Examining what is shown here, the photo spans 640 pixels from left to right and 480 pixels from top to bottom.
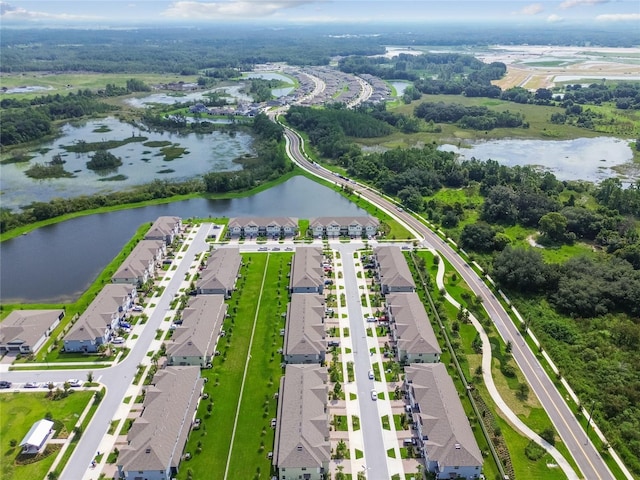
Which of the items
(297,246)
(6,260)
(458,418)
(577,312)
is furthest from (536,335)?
(6,260)

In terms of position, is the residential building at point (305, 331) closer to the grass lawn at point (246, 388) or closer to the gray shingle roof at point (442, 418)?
the grass lawn at point (246, 388)

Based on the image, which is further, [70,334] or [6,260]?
[6,260]

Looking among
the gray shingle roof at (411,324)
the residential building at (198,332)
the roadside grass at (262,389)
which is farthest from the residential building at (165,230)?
the gray shingle roof at (411,324)

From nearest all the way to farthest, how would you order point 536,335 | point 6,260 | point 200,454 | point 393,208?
point 200,454 < point 536,335 < point 6,260 < point 393,208

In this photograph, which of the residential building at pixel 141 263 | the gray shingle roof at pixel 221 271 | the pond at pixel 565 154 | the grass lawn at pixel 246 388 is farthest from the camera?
the pond at pixel 565 154

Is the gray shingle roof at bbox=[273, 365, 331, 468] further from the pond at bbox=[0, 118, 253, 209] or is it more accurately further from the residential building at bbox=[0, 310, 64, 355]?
the pond at bbox=[0, 118, 253, 209]

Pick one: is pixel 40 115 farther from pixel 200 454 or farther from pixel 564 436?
pixel 564 436
